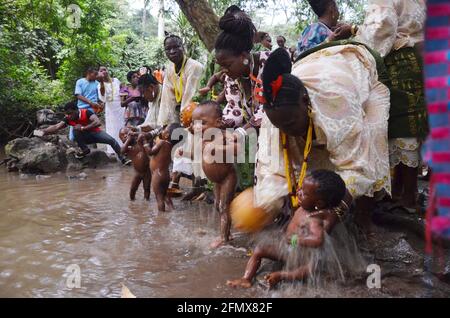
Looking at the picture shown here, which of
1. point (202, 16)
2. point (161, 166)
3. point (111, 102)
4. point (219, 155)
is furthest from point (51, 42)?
point (219, 155)

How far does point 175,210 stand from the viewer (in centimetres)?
486

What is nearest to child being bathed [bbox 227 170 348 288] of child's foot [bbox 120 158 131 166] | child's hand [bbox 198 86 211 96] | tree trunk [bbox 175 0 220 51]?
child's hand [bbox 198 86 211 96]

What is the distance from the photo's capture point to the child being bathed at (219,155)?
3.60m

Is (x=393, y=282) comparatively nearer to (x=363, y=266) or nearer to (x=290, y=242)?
(x=363, y=266)

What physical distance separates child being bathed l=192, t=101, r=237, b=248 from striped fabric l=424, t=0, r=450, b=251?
2.31 meters

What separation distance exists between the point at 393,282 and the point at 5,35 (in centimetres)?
1074

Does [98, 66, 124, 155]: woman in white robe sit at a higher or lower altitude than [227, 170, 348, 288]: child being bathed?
higher

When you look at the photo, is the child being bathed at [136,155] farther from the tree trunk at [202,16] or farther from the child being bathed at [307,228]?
the child being bathed at [307,228]

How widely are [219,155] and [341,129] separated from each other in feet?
4.17

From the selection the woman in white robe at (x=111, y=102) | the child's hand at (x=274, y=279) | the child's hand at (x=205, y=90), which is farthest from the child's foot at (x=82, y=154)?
the child's hand at (x=274, y=279)

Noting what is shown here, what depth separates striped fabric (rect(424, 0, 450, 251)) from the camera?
4.27ft

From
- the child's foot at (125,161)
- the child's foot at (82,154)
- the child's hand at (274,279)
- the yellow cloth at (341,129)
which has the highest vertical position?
the yellow cloth at (341,129)

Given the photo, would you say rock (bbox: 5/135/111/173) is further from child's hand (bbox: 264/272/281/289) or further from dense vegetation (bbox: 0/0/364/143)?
child's hand (bbox: 264/272/281/289)

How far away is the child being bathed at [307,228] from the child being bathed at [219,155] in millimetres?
943
